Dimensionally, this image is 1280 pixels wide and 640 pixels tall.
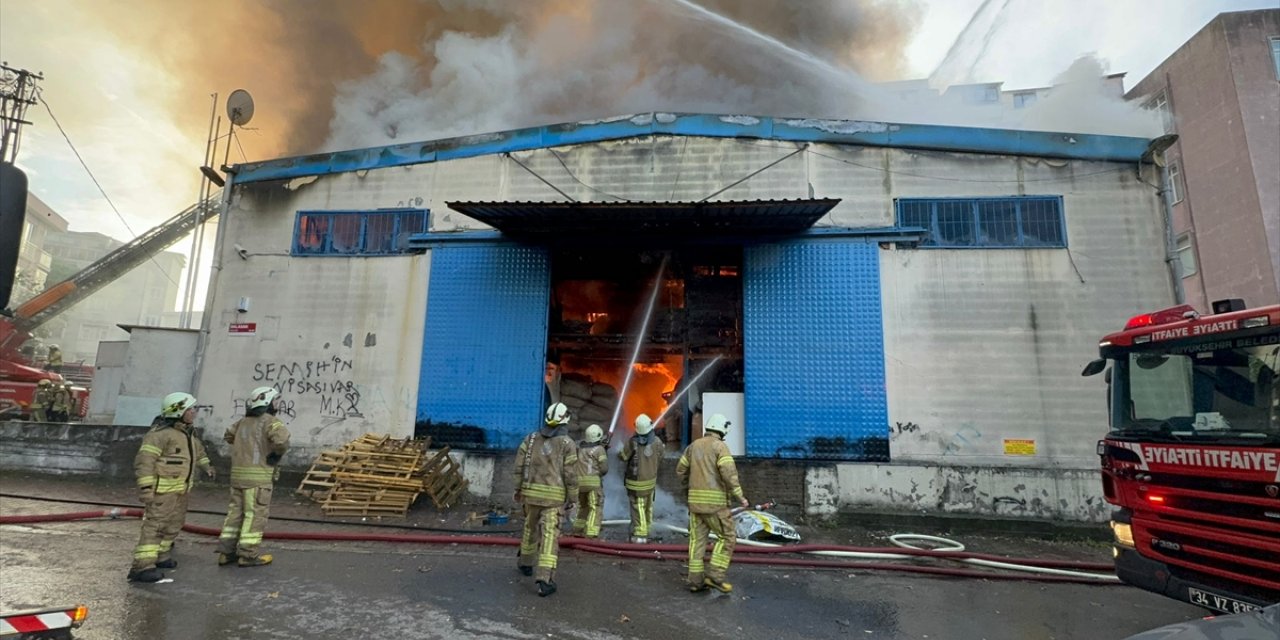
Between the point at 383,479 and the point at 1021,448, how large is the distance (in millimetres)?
10662

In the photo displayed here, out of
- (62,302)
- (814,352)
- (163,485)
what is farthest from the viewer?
(62,302)

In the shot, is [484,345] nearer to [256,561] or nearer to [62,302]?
[256,561]

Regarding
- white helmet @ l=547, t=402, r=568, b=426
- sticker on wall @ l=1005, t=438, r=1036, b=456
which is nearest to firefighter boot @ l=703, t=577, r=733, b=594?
white helmet @ l=547, t=402, r=568, b=426

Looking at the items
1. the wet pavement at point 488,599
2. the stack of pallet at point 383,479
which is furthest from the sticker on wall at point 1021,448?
the stack of pallet at point 383,479

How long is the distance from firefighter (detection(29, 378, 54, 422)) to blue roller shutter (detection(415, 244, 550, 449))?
1041 centimetres

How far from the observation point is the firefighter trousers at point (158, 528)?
5.29 meters

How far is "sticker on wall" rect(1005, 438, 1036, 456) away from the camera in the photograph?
374 inches

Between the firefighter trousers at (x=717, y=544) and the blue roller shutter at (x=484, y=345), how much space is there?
5.62 metres

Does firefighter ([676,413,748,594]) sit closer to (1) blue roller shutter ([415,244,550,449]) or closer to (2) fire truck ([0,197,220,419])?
(1) blue roller shutter ([415,244,550,449])

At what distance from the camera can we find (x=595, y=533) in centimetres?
786

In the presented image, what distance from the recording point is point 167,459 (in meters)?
5.59

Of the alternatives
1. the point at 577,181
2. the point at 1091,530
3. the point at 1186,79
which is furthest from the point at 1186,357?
the point at 1186,79

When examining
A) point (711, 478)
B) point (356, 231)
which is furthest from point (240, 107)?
point (711, 478)

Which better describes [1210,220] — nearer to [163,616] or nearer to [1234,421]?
[1234,421]
